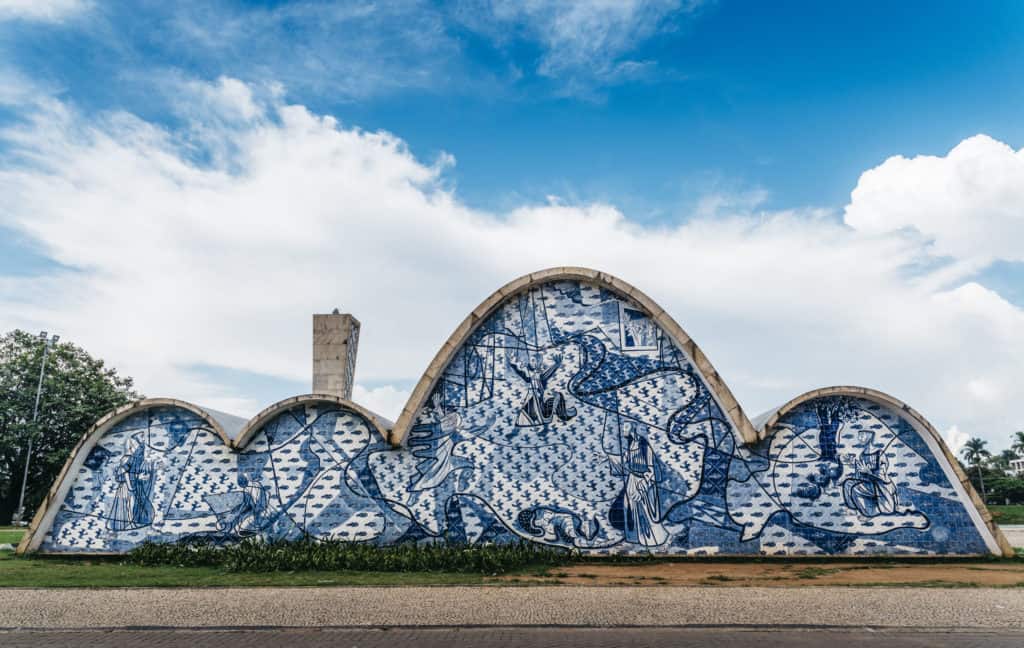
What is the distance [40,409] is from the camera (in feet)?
98.6

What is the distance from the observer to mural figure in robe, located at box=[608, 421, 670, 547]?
43.8 feet

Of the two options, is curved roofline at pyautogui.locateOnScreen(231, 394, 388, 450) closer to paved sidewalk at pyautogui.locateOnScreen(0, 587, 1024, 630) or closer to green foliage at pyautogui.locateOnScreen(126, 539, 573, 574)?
green foliage at pyautogui.locateOnScreen(126, 539, 573, 574)

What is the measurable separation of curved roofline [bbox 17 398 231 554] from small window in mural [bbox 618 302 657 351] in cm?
903

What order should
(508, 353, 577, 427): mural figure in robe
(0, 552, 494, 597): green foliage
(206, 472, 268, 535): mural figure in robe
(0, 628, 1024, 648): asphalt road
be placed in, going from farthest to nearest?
(508, 353, 577, 427): mural figure in robe < (206, 472, 268, 535): mural figure in robe < (0, 552, 494, 597): green foliage < (0, 628, 1024, 648): asphalt road

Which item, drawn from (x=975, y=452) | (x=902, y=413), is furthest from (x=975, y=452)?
(x=902, y=413)

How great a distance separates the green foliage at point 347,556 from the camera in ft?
38.9

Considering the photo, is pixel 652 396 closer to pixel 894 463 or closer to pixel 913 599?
pixel 894 463

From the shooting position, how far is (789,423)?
45.1 ft

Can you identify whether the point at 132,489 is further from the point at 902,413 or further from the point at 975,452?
the point at 975,452

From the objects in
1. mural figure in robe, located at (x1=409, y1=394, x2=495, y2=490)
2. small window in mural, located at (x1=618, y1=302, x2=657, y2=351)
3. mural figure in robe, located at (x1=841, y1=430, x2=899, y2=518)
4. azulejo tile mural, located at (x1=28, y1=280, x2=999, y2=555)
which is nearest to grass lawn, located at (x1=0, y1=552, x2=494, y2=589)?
azulejo tile mural, located at (x1=28, y1=280, x2=999, y2=555)

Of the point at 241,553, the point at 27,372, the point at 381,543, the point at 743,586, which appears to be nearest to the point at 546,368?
the point at 381,543

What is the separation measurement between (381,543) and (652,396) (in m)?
6.57

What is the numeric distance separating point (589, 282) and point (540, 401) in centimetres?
297

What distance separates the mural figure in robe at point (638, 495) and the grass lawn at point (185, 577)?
149 inches
